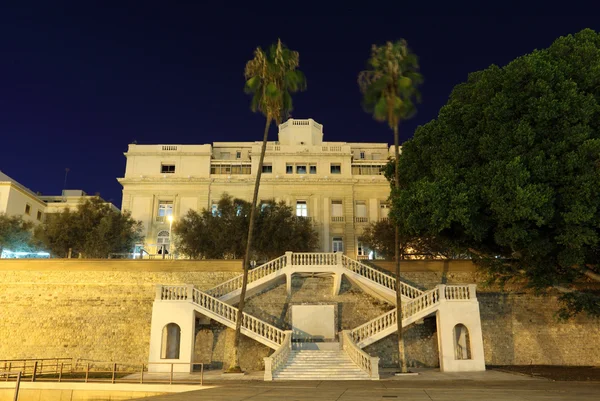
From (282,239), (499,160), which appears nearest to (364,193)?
(282,239)

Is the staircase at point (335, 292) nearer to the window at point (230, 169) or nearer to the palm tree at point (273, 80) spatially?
the palm tree at point (273, 80)

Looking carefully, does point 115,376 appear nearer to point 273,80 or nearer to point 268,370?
point 268,370

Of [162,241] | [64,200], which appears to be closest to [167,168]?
[162,241]

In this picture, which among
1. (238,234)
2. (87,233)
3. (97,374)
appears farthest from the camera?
(87,233)

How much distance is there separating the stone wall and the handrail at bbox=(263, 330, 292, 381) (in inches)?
87.4

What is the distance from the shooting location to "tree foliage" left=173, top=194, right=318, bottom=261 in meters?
28.9

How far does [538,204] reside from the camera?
1442 centimetres

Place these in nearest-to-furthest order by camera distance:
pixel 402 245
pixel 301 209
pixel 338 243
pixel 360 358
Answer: pixel 360 358 < pixel 402 245 < pixel 338 243 < pixel 301 209

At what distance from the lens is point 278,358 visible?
16625 mm

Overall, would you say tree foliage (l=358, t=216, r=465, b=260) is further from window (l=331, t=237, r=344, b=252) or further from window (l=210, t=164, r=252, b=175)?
window (l=210, t=164, r=252, b=175)

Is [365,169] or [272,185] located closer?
[272,185]

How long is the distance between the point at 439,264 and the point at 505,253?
3832 mm

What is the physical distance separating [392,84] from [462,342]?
1105 cm

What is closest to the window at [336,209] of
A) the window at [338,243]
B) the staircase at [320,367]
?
the window at [338,243]
